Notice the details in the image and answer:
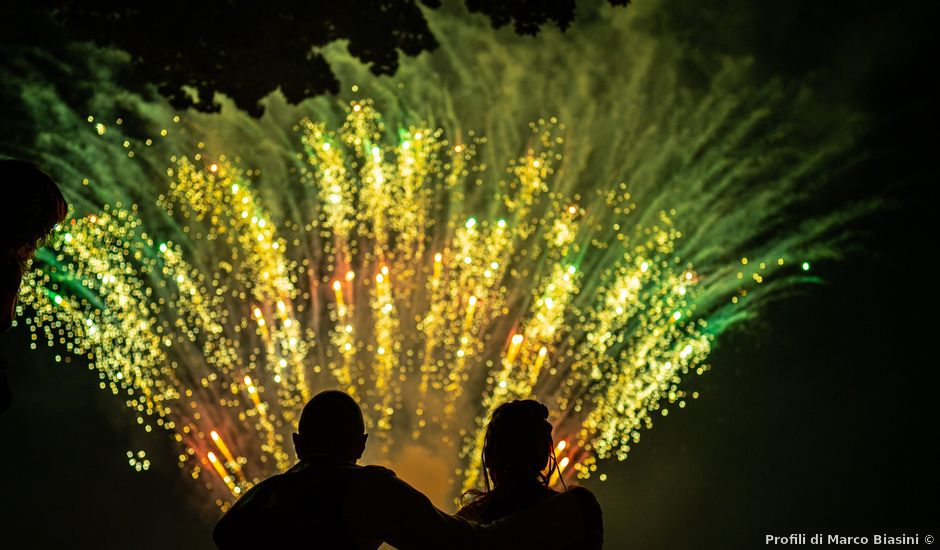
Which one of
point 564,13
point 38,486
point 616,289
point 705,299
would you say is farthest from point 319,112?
point 38,486

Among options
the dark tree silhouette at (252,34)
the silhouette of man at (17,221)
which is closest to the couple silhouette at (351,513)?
the silhouette of man at (17,221)

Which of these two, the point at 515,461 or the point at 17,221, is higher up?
the point at 17,221

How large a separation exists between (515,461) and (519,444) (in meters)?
0.06

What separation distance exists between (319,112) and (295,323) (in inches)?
255

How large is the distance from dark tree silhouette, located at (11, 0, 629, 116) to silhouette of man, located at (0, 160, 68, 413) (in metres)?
6.38

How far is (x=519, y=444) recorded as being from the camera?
8.82 ft

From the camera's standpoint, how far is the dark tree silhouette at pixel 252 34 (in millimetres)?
7898

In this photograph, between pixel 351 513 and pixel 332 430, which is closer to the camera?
pixel 351 513

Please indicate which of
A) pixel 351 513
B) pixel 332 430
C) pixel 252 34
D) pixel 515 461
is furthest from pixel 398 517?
pixel 252 34

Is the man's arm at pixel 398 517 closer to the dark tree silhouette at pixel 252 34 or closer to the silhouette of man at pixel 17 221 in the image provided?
the silhouette of man at pixel 17 221

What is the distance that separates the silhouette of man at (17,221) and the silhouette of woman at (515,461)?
1.56 metres

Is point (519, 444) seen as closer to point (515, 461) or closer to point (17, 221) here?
point (515, 461)

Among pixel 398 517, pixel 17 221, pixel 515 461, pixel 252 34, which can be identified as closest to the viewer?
pixel 398 517

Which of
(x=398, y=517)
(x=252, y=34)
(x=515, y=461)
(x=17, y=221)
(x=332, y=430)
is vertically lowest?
(x=398, y=517)
